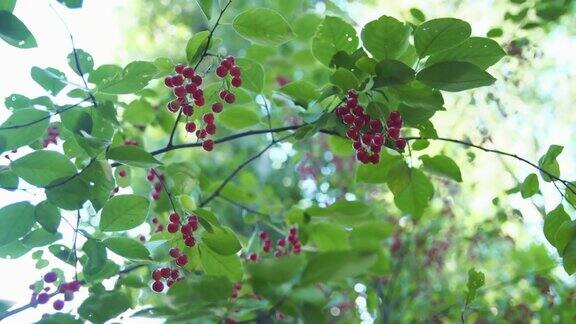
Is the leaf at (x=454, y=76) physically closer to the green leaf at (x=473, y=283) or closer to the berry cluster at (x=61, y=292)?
the green leaf at (x=473, y=283)

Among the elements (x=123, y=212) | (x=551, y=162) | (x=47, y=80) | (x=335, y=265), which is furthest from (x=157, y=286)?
(x=551, y=162)

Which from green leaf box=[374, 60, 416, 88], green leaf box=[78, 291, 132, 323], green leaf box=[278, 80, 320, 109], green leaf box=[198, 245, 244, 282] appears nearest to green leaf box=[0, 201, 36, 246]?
green leaf box=[78, 291, 132, 323]

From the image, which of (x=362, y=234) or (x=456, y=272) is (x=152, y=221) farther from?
(x=456, y=272)

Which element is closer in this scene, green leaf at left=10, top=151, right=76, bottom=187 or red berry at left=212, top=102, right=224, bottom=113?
green leaf at left=10, top=151, right=76, bottom=187

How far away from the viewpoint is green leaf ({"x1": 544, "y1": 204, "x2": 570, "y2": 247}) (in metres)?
1.14

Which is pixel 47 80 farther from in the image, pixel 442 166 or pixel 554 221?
pixel 554 221

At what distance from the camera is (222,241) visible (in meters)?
1.14

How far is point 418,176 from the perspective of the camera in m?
1.32

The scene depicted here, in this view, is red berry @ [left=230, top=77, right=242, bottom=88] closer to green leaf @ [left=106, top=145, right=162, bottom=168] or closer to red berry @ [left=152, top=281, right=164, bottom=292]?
green leaf @ [left=106, top=145, right=162, bottom=168]

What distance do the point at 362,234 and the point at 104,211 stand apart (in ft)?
2.73

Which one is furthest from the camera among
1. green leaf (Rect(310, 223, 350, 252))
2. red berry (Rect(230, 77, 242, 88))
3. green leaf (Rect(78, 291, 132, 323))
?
green leaf (Rect(310, 223, 350, 252))

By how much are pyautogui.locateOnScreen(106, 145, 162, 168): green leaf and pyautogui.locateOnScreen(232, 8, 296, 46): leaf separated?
1.10 ft

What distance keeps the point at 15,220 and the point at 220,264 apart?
1.35 ft

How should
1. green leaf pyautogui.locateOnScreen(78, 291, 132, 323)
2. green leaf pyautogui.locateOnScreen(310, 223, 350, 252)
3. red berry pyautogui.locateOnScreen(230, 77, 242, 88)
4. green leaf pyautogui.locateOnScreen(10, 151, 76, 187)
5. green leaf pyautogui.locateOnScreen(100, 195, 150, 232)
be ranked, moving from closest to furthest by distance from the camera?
green leaf pyautogui.locateOnScreen(78, 291, 132, 323) < green leaf pyautogui.locateOnScreen(10, 151, 76, 187) < green leaf pyautogui.locateOnScreen(100, 195, 150, 232) < red berry pyautogui.locateOnScreen(230, 77, 242, 88) < green leaf pyautogui.locateOnScreen(310, 223, 350, 252)
